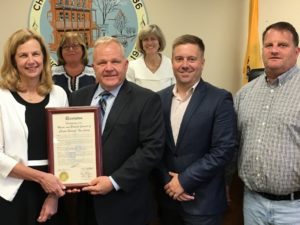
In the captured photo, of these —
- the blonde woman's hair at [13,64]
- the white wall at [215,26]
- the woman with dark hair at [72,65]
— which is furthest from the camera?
the white wall at [215,26]

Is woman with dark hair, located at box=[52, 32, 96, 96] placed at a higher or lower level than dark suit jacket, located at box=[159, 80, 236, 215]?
higher

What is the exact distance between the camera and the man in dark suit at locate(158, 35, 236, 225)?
6.45ft

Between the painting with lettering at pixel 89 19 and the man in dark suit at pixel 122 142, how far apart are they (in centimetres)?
273

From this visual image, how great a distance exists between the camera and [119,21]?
4.64m

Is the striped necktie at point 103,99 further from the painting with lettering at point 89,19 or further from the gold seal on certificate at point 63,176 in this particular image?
the painting with lettering at point 89,19

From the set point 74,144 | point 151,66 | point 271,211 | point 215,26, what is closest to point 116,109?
point 74,144

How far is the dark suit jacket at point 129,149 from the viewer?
1.84m

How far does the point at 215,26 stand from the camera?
4.88m

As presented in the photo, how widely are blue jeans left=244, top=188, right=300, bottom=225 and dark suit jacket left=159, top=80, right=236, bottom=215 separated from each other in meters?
0.17

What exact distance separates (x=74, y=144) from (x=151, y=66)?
2.17m

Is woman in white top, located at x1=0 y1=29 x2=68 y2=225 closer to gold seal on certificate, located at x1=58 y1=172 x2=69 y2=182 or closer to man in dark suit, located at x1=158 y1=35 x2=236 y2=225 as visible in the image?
gold seal on certificate, located at x1=58 y1=172 x2=69 y2=182

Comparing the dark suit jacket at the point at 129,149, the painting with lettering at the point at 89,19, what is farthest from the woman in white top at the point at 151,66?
the dark suit jacket at the point at 129,149

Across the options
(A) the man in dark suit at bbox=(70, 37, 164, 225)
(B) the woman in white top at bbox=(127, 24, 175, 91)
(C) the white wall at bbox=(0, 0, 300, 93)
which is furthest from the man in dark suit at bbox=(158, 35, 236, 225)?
(C) the white wall at bbox=(0, 0, 300, 93)

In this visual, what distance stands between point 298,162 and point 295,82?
41 cm
